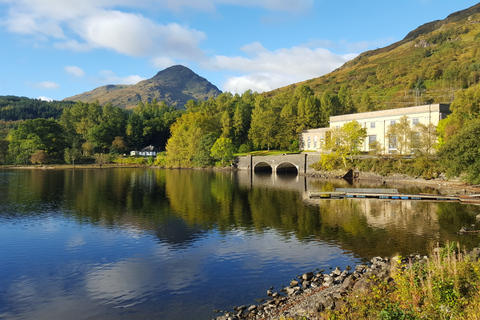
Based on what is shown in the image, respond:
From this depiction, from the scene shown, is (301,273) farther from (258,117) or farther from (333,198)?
(258,117)

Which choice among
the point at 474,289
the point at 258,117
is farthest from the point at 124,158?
the point at 474,289

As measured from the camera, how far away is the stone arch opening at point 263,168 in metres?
108

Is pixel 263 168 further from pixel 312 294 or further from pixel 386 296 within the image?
pixel 386 296

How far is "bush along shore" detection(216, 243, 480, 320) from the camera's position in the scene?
11.8 m

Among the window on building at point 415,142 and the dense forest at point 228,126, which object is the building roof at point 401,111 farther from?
the window on building at point 415,142

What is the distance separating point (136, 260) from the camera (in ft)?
82.0

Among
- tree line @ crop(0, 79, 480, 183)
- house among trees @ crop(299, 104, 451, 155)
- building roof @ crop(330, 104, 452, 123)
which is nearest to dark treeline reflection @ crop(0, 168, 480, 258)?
house among trees @ crop(299, 104, 451, 155)

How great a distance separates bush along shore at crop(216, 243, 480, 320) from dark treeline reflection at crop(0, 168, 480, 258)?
843cm

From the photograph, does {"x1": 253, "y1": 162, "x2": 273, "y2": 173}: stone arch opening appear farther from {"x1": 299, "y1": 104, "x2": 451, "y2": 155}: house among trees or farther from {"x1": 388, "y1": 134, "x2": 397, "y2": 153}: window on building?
{"x1": 388, "y1": 134, "x2": 397, "y2": 153}: window on building

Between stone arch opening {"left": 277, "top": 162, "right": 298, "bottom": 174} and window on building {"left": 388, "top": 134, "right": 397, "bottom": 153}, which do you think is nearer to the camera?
window on building {"left": 388, "top": 134, "right": 397, "bottom": 153}

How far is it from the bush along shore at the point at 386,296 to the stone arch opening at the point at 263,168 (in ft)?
285

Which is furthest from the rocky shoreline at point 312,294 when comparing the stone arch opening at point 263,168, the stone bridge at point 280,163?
the stone arch opening at point 263,168

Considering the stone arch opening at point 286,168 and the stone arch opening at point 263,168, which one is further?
the stone arch opening at point 263,168

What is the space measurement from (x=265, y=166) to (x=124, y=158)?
6806 cm
